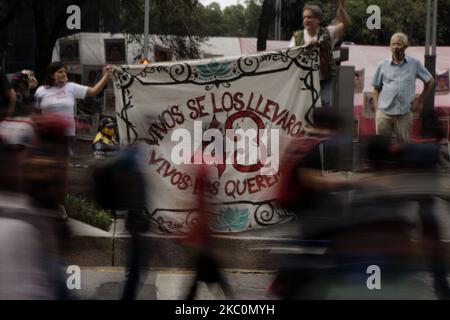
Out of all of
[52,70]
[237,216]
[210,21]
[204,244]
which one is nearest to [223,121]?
[237,216]

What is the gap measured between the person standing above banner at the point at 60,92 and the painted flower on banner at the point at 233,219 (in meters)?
1.62

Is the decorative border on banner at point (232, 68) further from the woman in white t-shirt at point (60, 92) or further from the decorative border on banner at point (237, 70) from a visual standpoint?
the woman in white t-shirt at point (60, 92)

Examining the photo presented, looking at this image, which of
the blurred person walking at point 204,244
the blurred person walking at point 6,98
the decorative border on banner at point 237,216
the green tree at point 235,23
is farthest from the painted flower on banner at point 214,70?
the green tree at point 235,23

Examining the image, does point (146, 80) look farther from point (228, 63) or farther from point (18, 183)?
point (18, 183)

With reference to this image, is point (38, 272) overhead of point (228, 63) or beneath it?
beneath

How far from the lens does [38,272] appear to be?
10.8 feet

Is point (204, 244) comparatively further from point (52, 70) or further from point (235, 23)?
point (235, 23)

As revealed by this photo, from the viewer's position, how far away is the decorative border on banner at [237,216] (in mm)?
7656

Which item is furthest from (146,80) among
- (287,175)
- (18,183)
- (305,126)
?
(18,183)

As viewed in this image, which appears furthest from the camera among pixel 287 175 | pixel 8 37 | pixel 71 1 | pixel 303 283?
pixel 8 37

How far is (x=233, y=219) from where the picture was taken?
7.76 meters

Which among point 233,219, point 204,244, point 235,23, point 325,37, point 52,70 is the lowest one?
point 233,219
